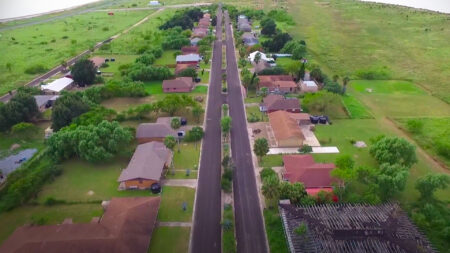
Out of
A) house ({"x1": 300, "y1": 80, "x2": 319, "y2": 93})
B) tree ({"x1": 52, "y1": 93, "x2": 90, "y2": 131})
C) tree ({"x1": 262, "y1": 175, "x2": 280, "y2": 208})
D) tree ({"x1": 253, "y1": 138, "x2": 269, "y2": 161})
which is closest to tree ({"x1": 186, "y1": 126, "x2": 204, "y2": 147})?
tree ({"x1": 253, "y1": 138, "x2": 269, "y2": 161})

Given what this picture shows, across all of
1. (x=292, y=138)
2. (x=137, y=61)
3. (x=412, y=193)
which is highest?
(x=137, y=61)

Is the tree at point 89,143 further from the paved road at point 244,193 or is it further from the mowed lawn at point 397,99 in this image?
the mowed lawn at point 397,99

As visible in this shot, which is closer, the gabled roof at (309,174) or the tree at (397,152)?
the gabled roof at (309,174)

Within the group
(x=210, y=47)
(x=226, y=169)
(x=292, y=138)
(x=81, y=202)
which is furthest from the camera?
(x=210, y=47)

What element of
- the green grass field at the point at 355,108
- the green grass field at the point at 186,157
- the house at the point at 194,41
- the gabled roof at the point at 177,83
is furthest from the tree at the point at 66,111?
the house at the point at 194,41

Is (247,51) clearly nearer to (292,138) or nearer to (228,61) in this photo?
(228,61)

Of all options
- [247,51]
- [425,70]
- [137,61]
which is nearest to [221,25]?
[247,51]

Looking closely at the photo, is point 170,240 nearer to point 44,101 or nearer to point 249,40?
point 44,101
